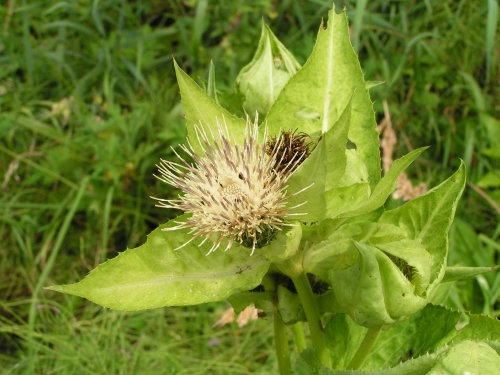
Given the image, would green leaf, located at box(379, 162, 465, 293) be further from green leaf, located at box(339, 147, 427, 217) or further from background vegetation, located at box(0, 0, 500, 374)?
background vegetation, located at box(0, 0, 500, 374)

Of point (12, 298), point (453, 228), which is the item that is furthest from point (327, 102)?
point (12, 298)

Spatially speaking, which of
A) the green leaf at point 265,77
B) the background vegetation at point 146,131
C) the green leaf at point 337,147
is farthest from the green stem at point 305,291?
the background vegetation at point 146,131

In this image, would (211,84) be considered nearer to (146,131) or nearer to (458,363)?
(458,363)

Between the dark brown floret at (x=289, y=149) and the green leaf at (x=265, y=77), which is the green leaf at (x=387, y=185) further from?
the green leaf at (x=265, y=77)

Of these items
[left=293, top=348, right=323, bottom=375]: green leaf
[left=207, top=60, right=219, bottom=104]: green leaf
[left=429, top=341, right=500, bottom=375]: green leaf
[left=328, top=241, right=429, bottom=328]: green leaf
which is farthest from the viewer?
[left=207, top=60, right=219, bottom=104]: green leaf

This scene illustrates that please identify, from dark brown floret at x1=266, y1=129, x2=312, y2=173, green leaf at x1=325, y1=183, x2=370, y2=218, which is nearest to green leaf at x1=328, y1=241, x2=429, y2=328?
green leaf at x1=325, y1=183, x2=370, y2=218

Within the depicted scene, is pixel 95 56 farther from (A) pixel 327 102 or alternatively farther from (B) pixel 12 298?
(A) pixel 327 102

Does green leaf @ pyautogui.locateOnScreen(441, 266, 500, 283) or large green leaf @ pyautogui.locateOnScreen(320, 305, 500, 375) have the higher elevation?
green leaf @ pyautogui.locateOnScreen(441, 266, 500, 283)

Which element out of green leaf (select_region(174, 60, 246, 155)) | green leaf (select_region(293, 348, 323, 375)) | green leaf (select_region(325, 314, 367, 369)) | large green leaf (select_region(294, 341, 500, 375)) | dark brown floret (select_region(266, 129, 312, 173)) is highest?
green leaf (select_region(174, 60, 246, 155))

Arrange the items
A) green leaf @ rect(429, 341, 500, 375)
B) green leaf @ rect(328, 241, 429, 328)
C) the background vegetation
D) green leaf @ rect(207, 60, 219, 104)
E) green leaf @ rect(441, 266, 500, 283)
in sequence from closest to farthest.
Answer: green leaf @ rect(429, 341, 500, 375) < green leaf @ rect(328, 241, 429, 328) < green leaf @ rect(441, 266, 500, 283) < green leaf @ rect(207, 60, 219, 104) < the background vegetation
